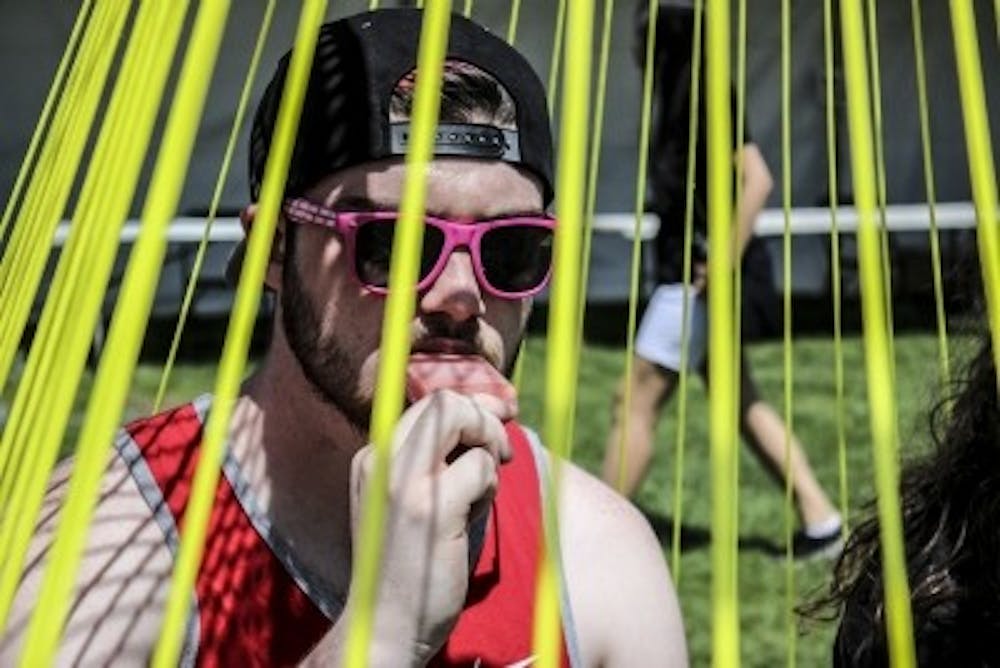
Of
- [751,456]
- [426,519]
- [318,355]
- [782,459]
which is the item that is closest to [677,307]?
[782,459]

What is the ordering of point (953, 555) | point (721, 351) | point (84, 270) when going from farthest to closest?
point (953, 555) < point (84, 270) < point (721, 351)

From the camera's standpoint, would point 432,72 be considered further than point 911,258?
No

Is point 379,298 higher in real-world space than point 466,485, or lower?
higher

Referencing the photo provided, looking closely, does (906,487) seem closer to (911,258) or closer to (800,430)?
(800,430)

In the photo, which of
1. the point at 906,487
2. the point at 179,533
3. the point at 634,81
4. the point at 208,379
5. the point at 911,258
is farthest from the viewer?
the point at 911,258

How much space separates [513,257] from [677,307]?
2.45 meters

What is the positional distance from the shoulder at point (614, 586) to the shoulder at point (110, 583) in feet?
0.85

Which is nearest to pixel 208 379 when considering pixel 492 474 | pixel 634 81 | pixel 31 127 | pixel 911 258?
pixel 31 127

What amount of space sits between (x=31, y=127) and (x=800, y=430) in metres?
2.29

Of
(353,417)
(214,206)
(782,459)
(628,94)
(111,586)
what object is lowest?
(111,586)

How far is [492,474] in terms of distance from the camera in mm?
865

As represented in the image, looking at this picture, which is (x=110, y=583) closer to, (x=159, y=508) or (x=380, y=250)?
(x=159, y=508)

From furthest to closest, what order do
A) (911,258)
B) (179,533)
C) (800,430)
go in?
1. (911,258)
2. (800,430)
3. (179,533)

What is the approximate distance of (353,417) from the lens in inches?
42.5
